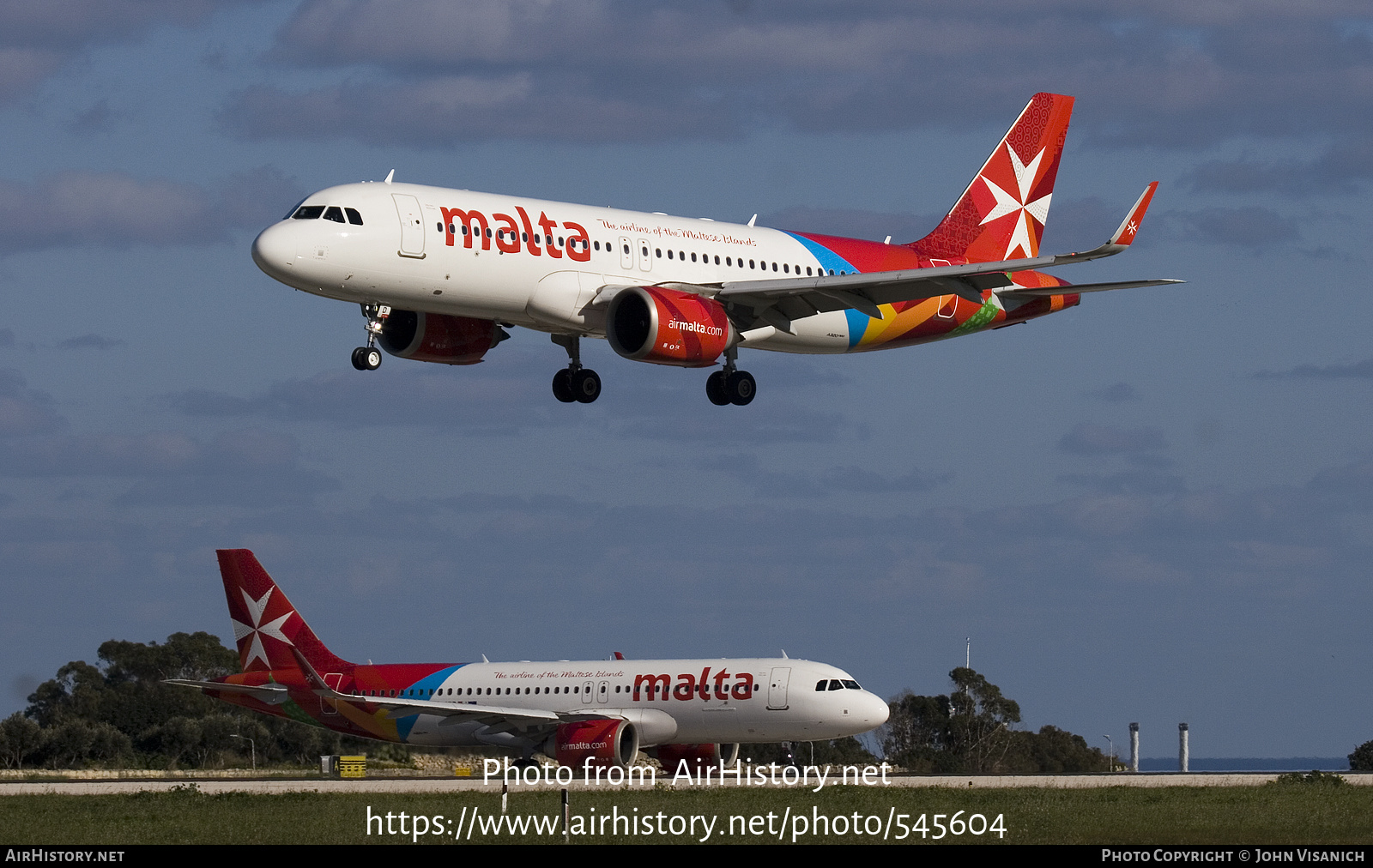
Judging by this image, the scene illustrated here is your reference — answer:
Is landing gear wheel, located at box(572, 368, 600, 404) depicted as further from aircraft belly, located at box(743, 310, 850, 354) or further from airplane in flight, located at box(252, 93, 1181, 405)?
aircraft belly, located at box(743, 310, 850, 354)

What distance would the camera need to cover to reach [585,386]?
154 ft

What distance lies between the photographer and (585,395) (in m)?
47.1

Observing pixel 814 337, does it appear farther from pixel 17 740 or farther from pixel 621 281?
pixel 17 740

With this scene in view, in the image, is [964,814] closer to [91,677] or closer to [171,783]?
[171,783]

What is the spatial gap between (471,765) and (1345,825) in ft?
114

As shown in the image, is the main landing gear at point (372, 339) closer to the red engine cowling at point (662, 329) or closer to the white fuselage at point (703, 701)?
the red engine cowling at point (662, 329)

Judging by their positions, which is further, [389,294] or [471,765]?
[471,765]

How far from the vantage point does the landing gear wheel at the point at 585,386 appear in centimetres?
4703

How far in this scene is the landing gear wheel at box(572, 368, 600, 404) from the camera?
154 ft

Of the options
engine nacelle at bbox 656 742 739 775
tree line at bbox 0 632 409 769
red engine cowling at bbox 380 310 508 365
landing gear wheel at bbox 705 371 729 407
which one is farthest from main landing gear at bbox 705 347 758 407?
tree line at bbox 0 632 409 769

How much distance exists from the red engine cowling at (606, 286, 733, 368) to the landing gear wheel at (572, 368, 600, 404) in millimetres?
3240

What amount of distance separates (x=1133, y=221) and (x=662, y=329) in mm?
9622
